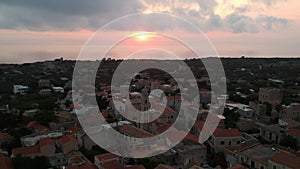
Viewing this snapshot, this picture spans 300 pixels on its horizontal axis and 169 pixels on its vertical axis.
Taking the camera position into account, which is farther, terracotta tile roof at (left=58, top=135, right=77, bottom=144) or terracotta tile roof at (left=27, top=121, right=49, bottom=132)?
terracotta tile roof at (left=27, top=121, right=49, bottom=132)

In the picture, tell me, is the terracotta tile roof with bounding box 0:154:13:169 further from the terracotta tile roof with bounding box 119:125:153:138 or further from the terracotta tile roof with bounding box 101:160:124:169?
the terracotta tile roof with bounding box 119:125:153:138

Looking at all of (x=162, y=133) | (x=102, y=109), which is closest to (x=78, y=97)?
(x=102, y=109)

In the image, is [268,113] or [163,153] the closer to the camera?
[163,153]

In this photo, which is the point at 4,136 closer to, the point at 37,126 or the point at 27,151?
the point at 37,126

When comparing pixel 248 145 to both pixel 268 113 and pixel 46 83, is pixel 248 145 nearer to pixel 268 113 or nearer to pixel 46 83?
pixel 268 113

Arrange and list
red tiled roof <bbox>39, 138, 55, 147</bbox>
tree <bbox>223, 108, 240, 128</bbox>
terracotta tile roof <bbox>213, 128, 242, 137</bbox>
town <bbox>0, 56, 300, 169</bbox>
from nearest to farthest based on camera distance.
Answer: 1. town <bbox>0, 56, 300, 169</bbox>
2. red tiled roof <bbox>39, 138, 55, 147</bbox>
3. terracotta tile roof <bbox>213, 128, 242, 137</bbox>
4. tree <bbox>223, 108, 240, 128</bbox>

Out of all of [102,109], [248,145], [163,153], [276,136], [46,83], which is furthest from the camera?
[46,83]

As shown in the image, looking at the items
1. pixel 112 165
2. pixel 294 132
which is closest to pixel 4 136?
pixel 112 165

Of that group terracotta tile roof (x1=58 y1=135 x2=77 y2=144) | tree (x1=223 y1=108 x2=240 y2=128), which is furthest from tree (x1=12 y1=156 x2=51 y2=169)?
tree (x1=223 y1=108 x2=240 y2=128)
